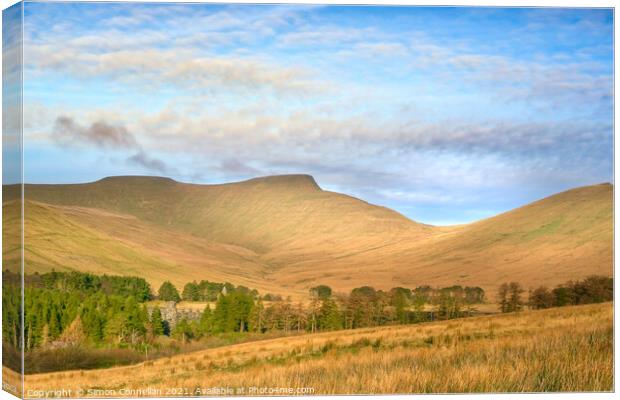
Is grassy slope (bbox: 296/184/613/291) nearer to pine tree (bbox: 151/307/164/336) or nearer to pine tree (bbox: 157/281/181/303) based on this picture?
pine tree (bbox: 157/281/181/303)

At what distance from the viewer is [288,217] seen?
570 inches

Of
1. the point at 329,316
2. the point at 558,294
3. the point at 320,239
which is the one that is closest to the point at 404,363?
the point at 329,316

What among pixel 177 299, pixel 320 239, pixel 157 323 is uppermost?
pixel 320 239

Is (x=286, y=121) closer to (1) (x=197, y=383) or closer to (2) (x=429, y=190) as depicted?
(2) (x=429, y=190)

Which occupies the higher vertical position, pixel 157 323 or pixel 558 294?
pixel 558 294

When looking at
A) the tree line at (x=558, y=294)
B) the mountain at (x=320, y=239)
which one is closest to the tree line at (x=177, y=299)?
the mountain at (x=320, y=239)

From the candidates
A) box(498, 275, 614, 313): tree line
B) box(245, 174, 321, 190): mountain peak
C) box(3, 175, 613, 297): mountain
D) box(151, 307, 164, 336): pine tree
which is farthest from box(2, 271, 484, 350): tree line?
box(245, 174, 321, 190): mountain peak

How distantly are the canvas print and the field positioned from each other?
0.10ft

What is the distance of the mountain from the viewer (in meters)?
13.3

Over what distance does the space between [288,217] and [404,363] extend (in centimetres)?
309

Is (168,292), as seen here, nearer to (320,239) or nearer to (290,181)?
(290,181)

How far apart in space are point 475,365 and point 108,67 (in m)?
6.86

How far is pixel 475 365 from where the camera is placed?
1299 cm

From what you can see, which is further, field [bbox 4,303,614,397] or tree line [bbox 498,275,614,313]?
tree line [bbox 498,275,614,313]
